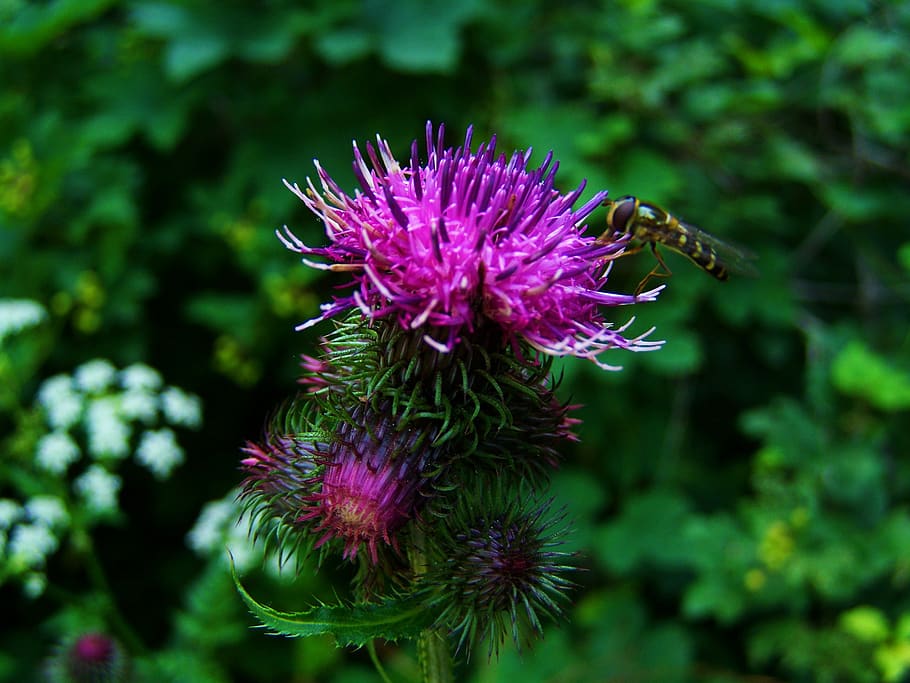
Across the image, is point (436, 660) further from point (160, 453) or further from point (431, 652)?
point (160, 453)

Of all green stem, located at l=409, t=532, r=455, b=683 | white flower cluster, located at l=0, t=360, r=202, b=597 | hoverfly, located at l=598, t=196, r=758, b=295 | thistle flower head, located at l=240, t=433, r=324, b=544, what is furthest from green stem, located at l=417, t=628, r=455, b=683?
white flower cluster, located at l=0, t=360, r=202, b=597

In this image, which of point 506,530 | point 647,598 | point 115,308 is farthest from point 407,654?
point 506,530

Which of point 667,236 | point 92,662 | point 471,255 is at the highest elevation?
point 471,255

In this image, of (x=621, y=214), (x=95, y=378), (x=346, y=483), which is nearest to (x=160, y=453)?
(x=95, y=378)

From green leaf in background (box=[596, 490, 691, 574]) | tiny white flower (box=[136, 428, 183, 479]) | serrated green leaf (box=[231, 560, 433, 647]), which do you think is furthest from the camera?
green leaf in background (box=[596, 490, 691, 574])

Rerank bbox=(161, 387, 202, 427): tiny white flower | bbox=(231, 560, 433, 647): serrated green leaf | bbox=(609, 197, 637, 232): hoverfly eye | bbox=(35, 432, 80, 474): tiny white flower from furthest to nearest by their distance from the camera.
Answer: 1. bbox=(161, 387, 202, 427): tiny white flower
2. bbox=(35, 432, 80, 474): tiny white flower
3. bbox=(609, 197, 637, 232): hoverfly eye
4. bbox=(231, 560, 433, 647): serrated green leaf

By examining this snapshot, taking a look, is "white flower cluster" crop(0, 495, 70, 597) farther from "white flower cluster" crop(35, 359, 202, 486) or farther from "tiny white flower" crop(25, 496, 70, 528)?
"white flower cluster" crop(35, 359, 202, 486)
